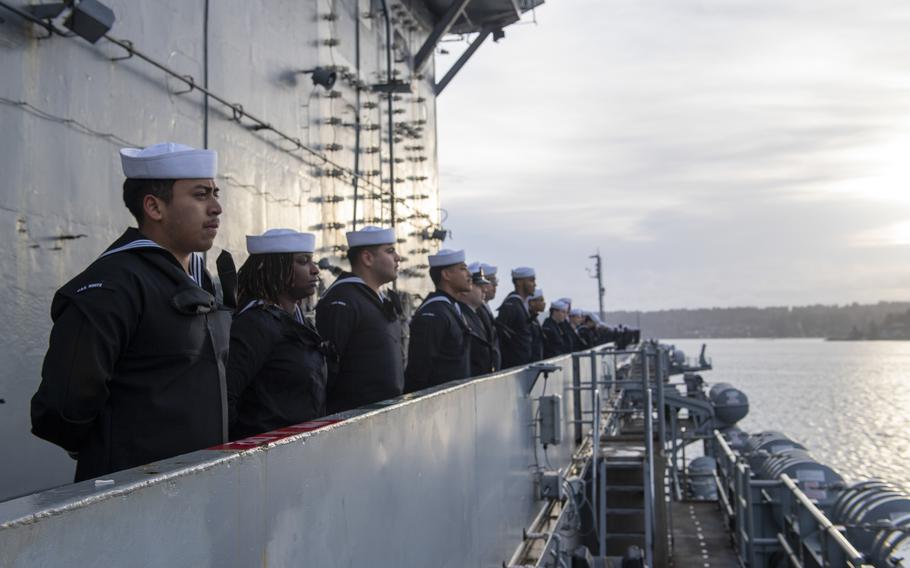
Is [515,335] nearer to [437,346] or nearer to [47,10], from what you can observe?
[437,346]

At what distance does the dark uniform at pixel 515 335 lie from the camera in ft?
32.7

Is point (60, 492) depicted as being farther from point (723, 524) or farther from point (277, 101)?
point (723, 524)

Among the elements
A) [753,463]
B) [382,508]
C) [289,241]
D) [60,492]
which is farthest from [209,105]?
[753,463]

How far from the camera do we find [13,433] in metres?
3.72

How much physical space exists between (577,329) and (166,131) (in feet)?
65.4

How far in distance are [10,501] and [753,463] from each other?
20202 millimetres

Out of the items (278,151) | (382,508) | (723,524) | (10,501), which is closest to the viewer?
(10,501)

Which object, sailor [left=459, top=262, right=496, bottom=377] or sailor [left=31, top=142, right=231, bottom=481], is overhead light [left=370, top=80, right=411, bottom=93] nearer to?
Answer: sailor [left=459, top=262, right=496, bottom=377]

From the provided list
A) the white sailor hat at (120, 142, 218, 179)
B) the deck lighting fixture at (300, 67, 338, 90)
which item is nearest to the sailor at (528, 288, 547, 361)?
the deck lighting fixture at (300, 67, 338, 90)

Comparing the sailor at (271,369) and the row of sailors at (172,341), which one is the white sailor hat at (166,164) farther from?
the sailor at (271,369)

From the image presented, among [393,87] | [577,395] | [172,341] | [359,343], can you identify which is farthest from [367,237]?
[577,395]

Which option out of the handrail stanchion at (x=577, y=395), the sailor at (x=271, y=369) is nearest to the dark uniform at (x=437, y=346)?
the sailor at (x=271, y=369)

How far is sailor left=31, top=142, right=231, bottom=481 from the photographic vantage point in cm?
253

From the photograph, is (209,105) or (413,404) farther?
(209,105)
